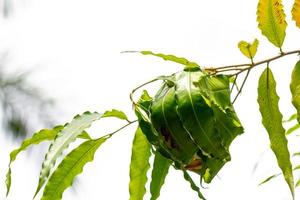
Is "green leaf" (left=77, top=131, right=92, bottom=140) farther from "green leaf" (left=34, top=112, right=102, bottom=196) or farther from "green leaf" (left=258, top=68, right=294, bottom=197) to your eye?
"green leaf" (left=258, top=68, right=294, bottom=197)

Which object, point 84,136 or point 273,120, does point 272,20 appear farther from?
point 84,136

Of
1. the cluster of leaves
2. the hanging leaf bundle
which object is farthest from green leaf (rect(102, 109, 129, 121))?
the hanging leaf bundle

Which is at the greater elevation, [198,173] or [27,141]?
[27,141]

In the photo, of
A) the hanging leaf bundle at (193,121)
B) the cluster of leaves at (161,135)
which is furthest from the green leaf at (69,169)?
the hanging leaf bundle at (193,121)

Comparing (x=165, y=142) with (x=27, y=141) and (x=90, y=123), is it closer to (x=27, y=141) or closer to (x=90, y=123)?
(x=90, y=123)

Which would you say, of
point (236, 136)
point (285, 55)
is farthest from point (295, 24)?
point (236, 136)

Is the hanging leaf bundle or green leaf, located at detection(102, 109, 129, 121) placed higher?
green leaf, located at detection(102, 109, 129, 121)
